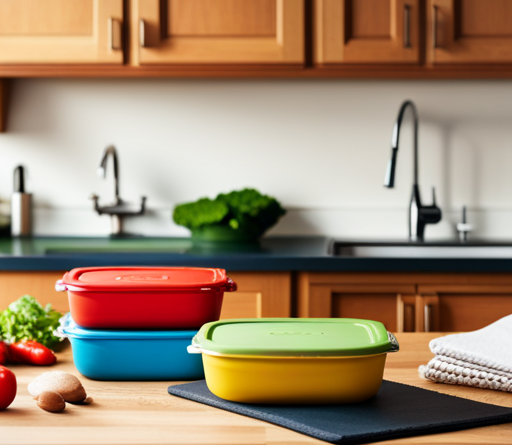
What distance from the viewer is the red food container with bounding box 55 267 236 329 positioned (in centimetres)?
93

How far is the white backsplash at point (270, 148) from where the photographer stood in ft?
9.04

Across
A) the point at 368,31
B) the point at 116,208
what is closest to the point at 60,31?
the point at 116,208

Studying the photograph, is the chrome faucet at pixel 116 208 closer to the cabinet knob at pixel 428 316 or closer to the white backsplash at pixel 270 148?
the white backsplash at pixel 270 148

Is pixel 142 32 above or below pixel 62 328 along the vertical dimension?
above

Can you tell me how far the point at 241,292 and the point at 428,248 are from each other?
2.66 ft

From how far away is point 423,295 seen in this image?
2016 millimetres

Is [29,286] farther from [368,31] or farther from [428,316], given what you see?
[368,31]

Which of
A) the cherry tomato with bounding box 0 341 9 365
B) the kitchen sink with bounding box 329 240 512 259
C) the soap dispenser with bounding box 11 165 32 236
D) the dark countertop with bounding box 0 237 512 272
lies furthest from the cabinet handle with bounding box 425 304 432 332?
the soap dispenser with bounding box 11 165 32 236

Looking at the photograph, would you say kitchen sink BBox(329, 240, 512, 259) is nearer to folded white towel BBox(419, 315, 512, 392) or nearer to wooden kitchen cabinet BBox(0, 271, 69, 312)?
wooden kitchen cabinet BBox(0, 271, 69, 312)

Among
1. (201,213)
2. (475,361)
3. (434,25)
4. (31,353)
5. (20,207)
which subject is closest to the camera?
(475,361)

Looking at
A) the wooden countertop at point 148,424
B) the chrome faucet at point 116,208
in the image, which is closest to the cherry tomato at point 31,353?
the wooden countertop at point 148,424

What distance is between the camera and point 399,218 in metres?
2.76

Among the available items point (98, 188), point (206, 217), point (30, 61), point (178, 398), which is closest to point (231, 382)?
point (178, 398)

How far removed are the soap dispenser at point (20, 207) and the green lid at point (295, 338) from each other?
2018mm
